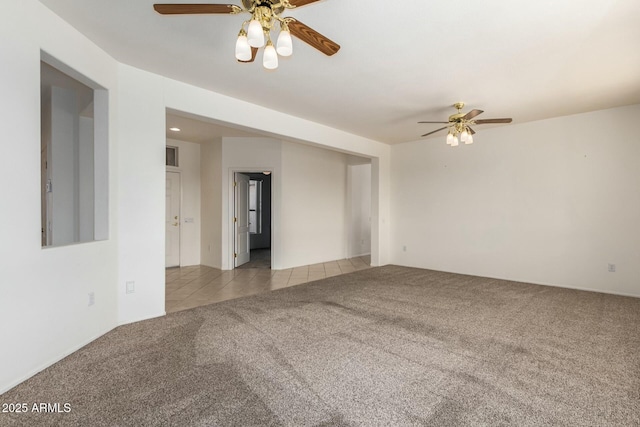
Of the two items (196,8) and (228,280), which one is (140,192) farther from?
(228,280)

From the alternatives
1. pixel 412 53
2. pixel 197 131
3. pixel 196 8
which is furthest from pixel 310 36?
pixel 197 131

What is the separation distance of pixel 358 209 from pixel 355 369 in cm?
609

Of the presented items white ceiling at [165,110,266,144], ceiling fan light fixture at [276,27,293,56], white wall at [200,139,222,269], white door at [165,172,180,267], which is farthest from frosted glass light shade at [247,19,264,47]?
white door at [165,172,180,267]

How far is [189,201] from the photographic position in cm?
658

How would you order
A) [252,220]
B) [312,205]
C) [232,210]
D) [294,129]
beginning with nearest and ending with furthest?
[294,129] < [232,210] < [312,205] < [252,220]

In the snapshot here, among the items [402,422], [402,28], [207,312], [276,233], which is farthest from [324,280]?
[402,28]

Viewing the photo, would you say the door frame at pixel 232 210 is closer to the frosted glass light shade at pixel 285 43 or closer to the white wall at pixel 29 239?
the white wall at pixel 29 239

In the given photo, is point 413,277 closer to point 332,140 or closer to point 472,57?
point 332,140

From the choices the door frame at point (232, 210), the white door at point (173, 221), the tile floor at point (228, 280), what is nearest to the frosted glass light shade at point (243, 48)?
the tile floor at point (228, 280)

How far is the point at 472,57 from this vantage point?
9.48ft

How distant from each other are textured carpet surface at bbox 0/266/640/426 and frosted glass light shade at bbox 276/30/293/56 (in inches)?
85.3

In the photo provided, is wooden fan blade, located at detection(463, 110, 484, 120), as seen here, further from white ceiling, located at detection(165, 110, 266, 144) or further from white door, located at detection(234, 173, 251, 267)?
white door, located at detection(234, 173, 251, 267)

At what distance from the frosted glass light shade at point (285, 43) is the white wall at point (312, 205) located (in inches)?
171

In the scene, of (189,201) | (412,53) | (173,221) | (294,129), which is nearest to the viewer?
(412,53)
